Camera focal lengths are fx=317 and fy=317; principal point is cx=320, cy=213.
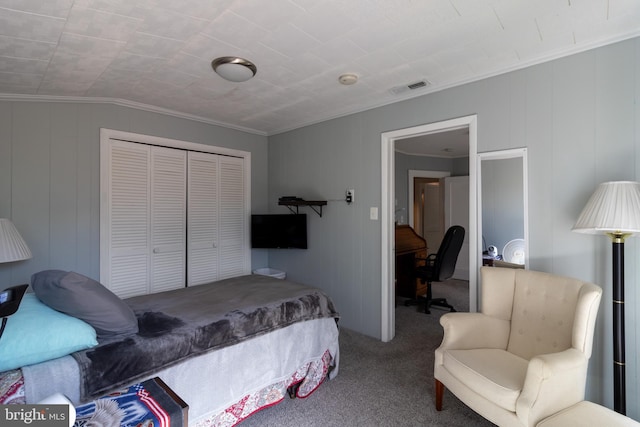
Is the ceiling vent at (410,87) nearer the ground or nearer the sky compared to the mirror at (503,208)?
nearer the sky

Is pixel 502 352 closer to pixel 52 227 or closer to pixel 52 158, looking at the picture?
pixel 52 227

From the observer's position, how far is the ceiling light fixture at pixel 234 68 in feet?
7.23

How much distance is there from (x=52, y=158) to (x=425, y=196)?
5415 millimetres

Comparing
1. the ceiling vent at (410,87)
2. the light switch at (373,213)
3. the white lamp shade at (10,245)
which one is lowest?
the white lamp shade at (10,245)

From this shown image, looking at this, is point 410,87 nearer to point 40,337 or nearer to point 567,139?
point 567,139

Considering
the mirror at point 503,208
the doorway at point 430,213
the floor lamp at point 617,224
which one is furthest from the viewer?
the doorway at point 430,213

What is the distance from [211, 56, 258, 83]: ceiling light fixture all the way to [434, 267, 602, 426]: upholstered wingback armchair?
87.7 inches

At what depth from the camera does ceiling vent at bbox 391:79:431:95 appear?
2.65 m

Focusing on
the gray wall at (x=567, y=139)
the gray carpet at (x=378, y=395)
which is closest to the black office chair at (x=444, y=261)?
the gray carpet at (x=378, y=395)

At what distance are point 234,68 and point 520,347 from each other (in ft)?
8.83

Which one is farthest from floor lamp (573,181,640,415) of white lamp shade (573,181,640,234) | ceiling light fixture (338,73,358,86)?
ceiling light fixture (338,73,358,86)

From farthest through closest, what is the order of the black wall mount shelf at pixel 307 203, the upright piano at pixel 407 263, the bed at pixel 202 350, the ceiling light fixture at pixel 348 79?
the upright piano at pixel 407 263 < the black wall mount shelf at pixel 307 203 < the ceiling light fixture at pixel 348 79 < the bed at pixel 202 350

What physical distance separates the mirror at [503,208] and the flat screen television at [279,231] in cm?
197

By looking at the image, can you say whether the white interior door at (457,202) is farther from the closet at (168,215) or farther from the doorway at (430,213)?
the closet at (168,215)
